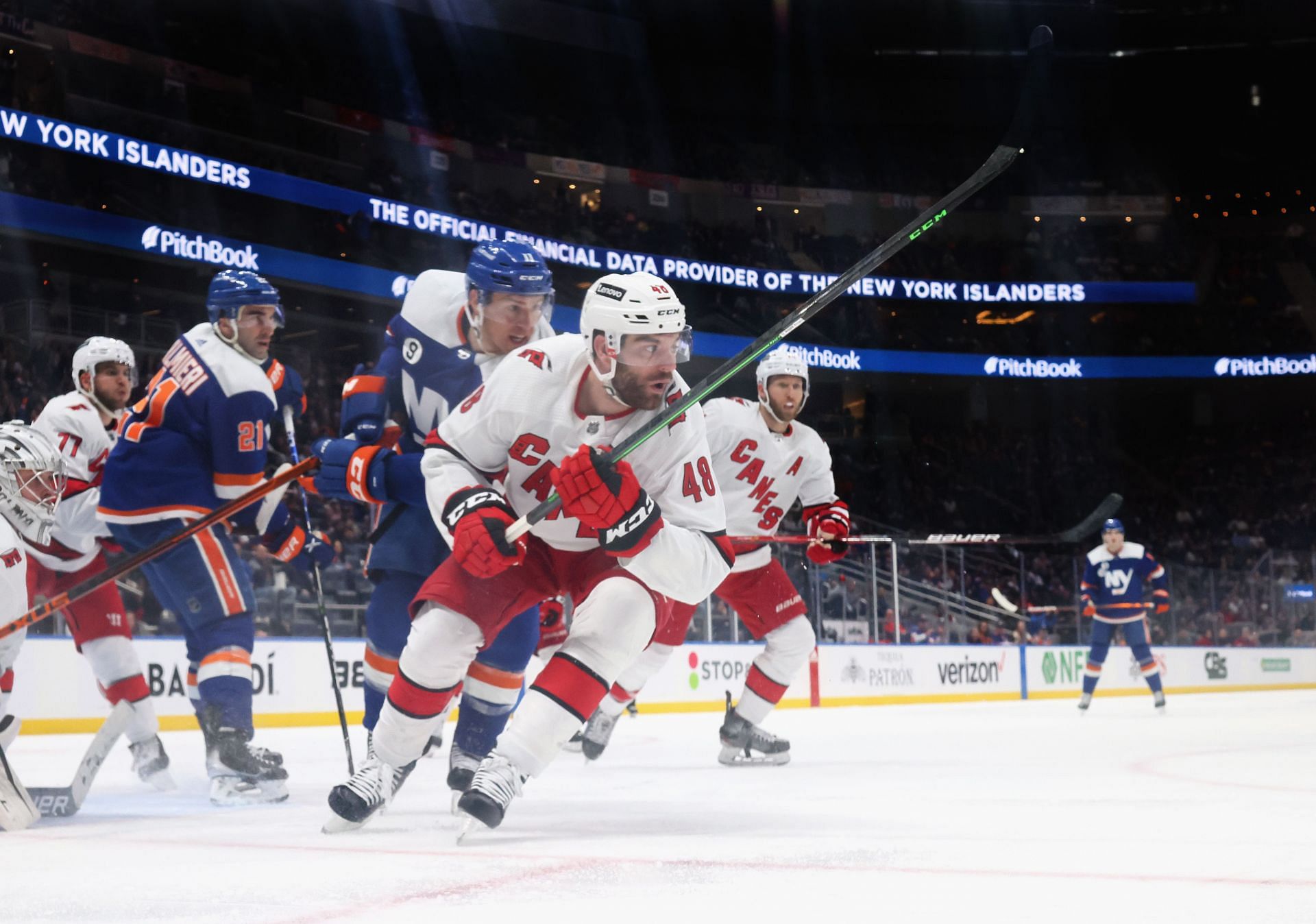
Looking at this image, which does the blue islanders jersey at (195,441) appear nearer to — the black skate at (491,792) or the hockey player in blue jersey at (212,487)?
the hockey player in blue jersey at (212,487)

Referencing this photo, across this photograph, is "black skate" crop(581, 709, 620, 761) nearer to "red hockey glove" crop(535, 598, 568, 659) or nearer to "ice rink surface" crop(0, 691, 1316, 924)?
"ice rink surface" crop(0, 691, 1316, 924)

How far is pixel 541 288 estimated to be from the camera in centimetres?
395

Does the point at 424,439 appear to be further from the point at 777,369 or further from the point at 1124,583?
the point at 1124,583

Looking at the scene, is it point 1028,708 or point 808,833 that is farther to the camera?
point 1028,708

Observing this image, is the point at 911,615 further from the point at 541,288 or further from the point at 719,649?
the point at 541,288

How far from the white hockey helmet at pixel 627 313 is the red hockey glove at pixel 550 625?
1.73m

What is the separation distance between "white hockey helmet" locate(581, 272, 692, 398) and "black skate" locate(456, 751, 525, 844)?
897mm

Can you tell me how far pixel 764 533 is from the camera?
238 inches

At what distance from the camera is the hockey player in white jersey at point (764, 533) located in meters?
5.79

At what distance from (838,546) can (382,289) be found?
13.9 metres

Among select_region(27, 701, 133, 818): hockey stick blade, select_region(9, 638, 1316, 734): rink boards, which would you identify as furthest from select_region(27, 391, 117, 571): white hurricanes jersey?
select_region(9, 638, 1316, 734): rink boards

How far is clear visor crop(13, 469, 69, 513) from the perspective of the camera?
3641 mm

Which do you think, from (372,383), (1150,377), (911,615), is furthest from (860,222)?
(372,383)

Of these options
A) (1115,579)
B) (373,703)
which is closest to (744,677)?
(1115,579)
